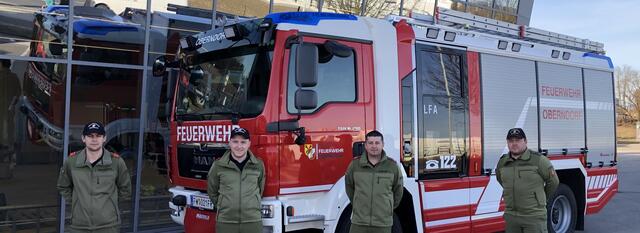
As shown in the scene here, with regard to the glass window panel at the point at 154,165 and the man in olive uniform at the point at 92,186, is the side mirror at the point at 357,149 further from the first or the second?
the glass window panel at the point at 154,165

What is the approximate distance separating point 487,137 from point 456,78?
819mm

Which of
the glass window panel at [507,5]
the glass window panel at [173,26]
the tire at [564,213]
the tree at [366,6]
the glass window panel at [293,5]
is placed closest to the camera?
the tire at [564,213]

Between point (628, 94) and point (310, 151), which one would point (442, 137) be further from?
point (628, 94)

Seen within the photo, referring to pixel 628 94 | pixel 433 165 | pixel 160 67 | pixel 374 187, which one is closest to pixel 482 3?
pixel 433 165

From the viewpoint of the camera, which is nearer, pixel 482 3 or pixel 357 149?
pixel 357 149

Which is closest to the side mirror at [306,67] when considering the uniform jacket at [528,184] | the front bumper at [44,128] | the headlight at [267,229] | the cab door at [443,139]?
the headlight at [267,229]

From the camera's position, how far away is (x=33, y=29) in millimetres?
7188

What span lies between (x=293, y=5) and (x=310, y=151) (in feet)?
19.9

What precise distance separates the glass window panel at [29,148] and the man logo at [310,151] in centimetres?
411

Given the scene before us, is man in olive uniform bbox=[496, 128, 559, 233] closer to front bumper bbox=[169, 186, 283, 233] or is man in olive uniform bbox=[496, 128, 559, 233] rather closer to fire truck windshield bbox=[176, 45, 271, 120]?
front bumper bbox=[169, 186, 283, 233]

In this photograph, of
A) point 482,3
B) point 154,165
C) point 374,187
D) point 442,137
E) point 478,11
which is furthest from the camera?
point 482,3

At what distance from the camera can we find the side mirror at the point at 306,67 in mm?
4621

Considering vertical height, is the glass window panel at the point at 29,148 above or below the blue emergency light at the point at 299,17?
below

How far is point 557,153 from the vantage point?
7285mm
